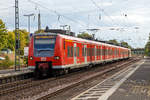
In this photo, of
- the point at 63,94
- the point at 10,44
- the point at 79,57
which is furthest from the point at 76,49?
the point at 10,44

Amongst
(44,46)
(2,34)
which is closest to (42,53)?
(44,46)

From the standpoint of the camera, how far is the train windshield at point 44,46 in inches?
728

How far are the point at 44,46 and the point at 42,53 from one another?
1.66ft

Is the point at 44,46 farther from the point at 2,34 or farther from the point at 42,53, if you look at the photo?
the point at 2,34

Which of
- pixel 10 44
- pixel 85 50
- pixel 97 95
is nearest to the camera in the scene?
pixel 97 95

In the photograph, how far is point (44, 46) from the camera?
18.6 meters

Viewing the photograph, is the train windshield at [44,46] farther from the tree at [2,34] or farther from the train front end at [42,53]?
the tree at [2,34]

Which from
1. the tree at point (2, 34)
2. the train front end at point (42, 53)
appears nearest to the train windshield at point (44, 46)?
the train front end at point (42, 53)

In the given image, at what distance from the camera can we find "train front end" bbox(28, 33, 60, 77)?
18.4 metres

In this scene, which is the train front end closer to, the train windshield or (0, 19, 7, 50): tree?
the train windshield

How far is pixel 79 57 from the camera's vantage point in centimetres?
2311

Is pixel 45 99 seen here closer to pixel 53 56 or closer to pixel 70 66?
pixel 53 56

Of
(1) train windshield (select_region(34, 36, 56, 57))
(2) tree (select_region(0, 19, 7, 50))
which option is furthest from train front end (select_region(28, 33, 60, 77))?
(2) tree (select_region(0, 19, 7, 50))

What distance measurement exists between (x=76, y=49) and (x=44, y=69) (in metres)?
4.63
